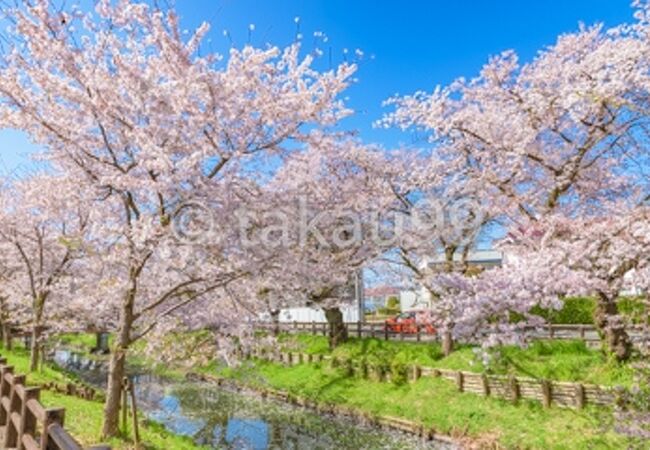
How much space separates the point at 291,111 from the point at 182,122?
2.17m

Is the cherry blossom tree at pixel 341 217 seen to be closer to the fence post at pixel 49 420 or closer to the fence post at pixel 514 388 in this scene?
the fence post at pixel 514 388

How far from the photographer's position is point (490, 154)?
15.7 meters

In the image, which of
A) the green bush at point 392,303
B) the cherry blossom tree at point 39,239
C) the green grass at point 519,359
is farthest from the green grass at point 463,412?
the green bush at point 392,303

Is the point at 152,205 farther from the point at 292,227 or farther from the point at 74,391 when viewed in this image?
the point at 74,391

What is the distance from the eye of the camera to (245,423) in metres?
17.4

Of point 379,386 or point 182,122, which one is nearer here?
point 182,122

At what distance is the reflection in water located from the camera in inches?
584

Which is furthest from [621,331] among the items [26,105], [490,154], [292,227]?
[26,105]

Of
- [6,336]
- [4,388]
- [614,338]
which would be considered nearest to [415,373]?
[614,338]

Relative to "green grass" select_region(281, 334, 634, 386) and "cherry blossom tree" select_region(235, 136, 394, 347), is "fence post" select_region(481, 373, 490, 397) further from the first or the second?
→ "cherry blossom tree" select_region(235, 136, 394, 347)

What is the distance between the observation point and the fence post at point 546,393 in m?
13.9

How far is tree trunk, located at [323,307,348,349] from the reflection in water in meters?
4.65

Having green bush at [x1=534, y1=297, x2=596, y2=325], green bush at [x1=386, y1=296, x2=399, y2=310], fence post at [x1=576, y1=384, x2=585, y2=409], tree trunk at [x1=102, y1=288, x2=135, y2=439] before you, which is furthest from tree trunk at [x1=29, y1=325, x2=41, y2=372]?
green bush at [x1=386, y1=296, x2=399, y2=310]

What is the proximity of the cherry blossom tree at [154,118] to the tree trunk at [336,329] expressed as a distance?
46.9ft
